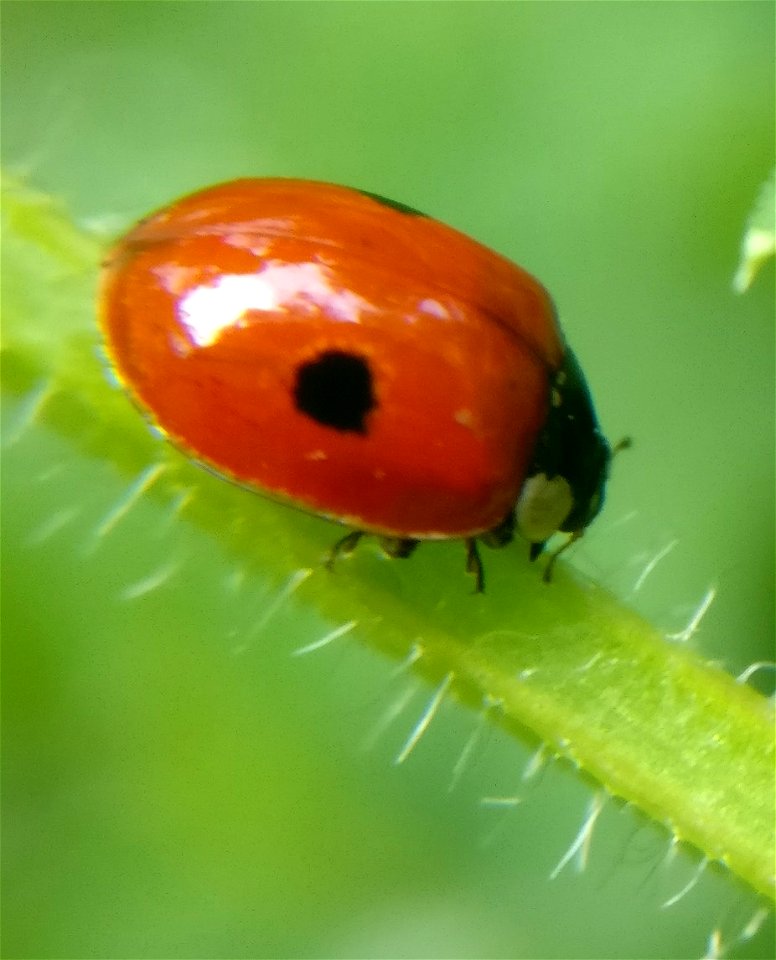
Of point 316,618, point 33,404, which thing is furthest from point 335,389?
point 316,618

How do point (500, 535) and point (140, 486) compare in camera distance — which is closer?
point (140, 486)

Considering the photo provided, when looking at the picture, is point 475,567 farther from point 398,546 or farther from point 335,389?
point 335,389

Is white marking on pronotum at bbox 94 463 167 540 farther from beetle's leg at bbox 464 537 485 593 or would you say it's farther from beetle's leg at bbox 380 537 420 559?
beetle's leg at bbox 464 537 485 593

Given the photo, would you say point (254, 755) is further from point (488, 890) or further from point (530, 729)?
point (530, 729)

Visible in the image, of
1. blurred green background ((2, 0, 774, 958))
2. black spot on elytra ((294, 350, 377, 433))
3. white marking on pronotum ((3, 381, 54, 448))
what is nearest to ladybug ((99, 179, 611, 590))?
black spot on elytra ((294, 350, 377, 433))

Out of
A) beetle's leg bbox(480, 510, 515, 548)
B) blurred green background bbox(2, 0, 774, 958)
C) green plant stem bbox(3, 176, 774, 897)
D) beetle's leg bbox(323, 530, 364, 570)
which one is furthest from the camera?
blurred green background bbox(2, 0, 774, 958)

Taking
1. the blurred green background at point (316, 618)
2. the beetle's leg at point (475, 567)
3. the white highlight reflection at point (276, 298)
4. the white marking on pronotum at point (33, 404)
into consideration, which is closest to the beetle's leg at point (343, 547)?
the beetle's leg at point (475, 567)

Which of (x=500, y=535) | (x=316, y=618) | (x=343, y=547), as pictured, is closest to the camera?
(x=343, y=547)

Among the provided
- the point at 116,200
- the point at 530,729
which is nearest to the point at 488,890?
the point at 530,729
